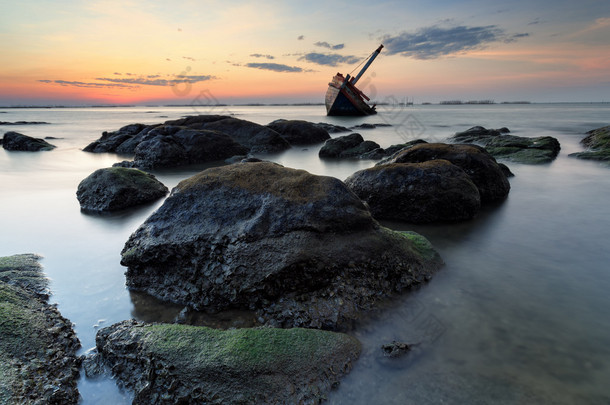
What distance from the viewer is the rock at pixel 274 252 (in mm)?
4434

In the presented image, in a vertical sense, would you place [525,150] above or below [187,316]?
above

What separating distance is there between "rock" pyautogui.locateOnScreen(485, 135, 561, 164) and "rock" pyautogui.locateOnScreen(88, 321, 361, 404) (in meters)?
16.7

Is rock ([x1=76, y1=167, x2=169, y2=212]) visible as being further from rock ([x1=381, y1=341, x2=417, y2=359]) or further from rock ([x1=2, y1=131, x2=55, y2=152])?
rock ([x1=2, y1=131, x2=55, y2=152])

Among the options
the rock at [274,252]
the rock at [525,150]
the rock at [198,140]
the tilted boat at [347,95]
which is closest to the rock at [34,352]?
the rock at [274,252]

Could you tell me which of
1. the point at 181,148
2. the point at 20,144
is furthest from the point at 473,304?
the point at 20,144

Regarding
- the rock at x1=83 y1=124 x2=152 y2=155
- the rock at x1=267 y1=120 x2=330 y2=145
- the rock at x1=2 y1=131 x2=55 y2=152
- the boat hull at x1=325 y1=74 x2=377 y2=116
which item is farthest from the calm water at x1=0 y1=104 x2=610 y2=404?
the boat hull at x1=325 y1=74 x2=377 y2=116

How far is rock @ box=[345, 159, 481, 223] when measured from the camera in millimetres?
7805

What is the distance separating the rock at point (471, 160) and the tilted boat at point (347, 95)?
4405 cm

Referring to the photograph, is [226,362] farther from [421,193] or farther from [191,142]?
[191,142]

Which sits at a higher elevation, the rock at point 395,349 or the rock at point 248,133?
the rock at point 248,133

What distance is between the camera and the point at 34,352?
3.45 meters

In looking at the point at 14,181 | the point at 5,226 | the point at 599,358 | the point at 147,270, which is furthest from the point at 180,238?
the point at 14,181

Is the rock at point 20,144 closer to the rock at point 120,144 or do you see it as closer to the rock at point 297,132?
the rock at point 120,144

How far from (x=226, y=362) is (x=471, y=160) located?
28.1 feet
